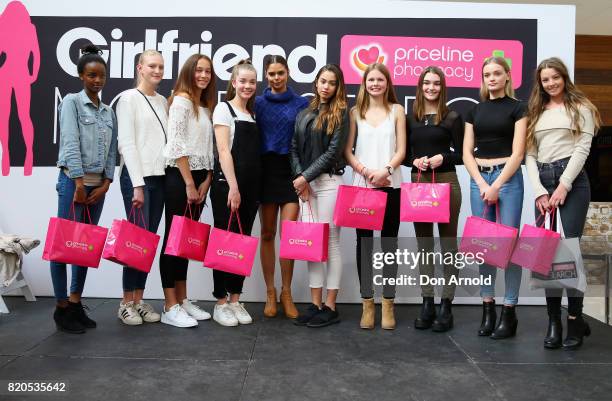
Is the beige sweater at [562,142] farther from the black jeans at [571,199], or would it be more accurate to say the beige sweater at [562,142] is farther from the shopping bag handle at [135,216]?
the shopping bag handle at [135,216]

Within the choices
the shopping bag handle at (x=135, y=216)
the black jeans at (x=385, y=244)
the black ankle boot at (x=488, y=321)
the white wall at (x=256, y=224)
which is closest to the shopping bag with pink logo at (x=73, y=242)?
the shopping bag handle at (x=135, y=216)

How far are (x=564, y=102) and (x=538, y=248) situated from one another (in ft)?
2.61

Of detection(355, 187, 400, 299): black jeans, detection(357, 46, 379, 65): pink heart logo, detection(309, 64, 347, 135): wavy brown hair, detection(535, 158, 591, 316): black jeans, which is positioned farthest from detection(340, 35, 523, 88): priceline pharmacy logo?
detection(535, 158, 591, 316): black jeans

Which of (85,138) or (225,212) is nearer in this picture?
(85,138)

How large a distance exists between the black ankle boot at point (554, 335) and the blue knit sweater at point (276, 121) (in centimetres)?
177

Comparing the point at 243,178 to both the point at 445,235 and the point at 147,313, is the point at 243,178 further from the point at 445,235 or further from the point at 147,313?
the point at 445,235

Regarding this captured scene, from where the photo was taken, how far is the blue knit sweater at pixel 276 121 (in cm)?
315

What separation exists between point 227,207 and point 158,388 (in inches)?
46.5

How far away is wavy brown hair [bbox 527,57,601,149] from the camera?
2.70 m

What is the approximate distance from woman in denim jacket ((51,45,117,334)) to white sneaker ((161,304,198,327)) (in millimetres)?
431

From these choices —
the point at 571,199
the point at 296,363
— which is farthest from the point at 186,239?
the point at 571,199

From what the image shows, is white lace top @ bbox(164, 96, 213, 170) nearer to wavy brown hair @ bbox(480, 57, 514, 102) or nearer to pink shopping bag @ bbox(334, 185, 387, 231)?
pink shopping bag @ bbox(334, 185, 387, 231)

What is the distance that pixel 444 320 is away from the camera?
3.11m

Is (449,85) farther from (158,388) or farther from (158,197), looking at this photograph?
(158,388)
